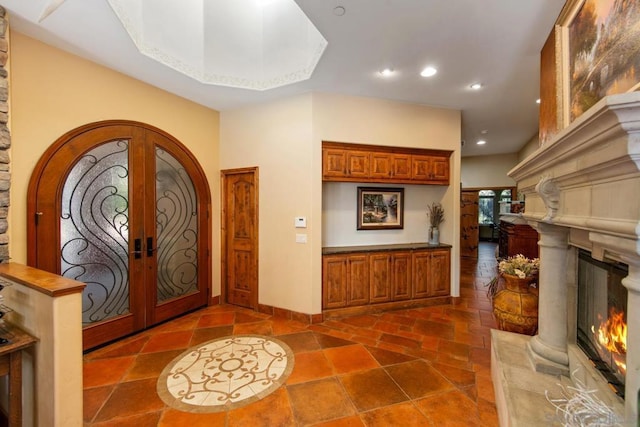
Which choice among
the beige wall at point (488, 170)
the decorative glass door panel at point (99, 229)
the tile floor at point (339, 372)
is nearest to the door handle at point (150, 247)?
the decorative glass door panel at point (99, 229)

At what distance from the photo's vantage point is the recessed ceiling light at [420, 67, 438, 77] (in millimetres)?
2893

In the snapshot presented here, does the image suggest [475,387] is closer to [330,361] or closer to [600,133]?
[330,361]

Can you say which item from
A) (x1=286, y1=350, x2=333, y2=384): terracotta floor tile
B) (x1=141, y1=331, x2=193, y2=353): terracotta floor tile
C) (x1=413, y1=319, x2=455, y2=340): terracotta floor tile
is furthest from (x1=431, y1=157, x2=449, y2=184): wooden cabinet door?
(x1=141, y1=331, x2=193, y2=353): terracotta floor tile

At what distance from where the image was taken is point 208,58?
3.12 m

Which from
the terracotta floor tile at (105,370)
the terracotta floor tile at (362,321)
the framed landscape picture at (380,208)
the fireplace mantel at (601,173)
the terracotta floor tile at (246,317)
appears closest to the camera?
the fireplace mantel at (601,173)

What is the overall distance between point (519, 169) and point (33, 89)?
167 inches

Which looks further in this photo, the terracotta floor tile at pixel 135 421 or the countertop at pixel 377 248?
the countertop at pixel 377 248

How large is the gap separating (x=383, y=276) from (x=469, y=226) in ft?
17.7

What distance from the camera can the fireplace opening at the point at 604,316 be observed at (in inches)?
53.1

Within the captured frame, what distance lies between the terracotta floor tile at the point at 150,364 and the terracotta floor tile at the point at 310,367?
122 centimetres

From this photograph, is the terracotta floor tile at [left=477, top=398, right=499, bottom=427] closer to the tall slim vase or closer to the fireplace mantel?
the fireplace mantel

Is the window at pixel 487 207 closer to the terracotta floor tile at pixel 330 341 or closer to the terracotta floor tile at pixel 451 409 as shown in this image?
the terracotta floor tile at pixel 330 341

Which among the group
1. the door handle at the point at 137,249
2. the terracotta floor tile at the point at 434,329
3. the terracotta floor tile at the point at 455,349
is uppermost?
the door handle at the point at 137,249

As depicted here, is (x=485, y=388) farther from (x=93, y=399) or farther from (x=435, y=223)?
(x=93, y=399)
